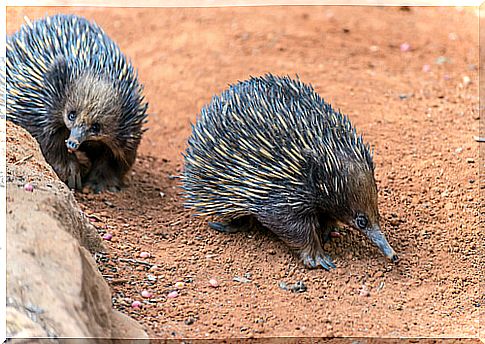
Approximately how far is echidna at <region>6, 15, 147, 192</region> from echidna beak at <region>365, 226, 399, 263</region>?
7.90 feet

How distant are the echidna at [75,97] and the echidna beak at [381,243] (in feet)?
7.90

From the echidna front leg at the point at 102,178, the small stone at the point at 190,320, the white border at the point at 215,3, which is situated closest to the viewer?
the small stone at the point at 190,320

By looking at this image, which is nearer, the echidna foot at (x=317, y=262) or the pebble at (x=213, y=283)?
the pebble at (x=213, y=283)

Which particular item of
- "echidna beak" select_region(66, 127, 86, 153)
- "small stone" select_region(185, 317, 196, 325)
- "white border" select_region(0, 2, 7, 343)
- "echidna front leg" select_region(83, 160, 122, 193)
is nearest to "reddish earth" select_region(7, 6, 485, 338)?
"small stone" select_region(185, 317, 196, 325)

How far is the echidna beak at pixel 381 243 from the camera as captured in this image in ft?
16.8

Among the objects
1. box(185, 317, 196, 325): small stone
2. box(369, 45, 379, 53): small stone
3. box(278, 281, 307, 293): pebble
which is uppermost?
box(369, 45, 379, 53): small stone

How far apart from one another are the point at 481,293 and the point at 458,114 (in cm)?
292

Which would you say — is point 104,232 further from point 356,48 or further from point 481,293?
point 356,48

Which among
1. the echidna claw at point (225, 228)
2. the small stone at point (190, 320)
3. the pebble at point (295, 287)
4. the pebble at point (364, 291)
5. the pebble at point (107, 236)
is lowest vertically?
the pebble at point (295, 287)

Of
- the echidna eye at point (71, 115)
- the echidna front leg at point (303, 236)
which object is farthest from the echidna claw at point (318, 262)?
the echidna eye at point (71, 115)

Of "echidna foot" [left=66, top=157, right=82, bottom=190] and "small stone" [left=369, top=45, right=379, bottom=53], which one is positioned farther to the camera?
"small stone" [left=369, top=45, right=379, bottom=53]

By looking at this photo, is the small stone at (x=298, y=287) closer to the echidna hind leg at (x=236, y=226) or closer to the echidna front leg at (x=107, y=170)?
the echidna hind leg at (x=236, y=226)

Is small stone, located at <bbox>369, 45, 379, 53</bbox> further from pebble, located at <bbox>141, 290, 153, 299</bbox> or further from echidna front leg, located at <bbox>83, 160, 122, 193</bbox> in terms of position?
pebble, located at <bbox>141, 290, 153, 299</bbox>

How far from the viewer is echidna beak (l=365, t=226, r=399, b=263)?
16.8ft
